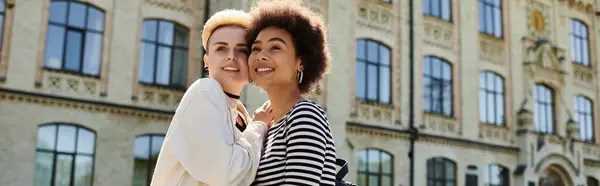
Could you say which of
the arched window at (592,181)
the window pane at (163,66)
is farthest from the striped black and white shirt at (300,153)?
the arched window at (592,181)

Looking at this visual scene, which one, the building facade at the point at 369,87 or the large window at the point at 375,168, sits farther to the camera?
the large window at the point at 375,168

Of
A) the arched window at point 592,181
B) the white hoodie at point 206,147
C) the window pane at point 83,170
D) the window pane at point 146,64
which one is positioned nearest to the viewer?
the white hoodie at point 206,147

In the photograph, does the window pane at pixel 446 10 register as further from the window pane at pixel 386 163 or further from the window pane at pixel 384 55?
the window pane at pixel 386 163

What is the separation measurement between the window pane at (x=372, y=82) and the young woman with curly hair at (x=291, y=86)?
18.1m

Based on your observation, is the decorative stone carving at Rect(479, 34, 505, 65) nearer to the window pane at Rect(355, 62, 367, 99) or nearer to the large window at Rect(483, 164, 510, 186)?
the large window at Rect(483, 164, 510, 186)

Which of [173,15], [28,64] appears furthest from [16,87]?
[173,15]

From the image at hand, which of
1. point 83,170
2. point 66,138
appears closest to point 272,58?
point 66,138

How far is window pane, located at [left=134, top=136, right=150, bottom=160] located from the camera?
1806 centimetres

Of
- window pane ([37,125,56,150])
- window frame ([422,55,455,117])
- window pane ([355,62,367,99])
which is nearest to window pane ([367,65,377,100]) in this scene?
window pane ([355,62,367,99])

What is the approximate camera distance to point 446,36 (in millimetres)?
25000

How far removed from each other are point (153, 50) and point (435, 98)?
1054 centimetres

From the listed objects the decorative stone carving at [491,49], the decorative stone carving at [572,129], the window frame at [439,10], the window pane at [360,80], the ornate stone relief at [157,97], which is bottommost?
the ornate stone relief at [157,97]

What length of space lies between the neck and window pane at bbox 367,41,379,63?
60.9 ft

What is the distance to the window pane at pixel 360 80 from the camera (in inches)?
865
